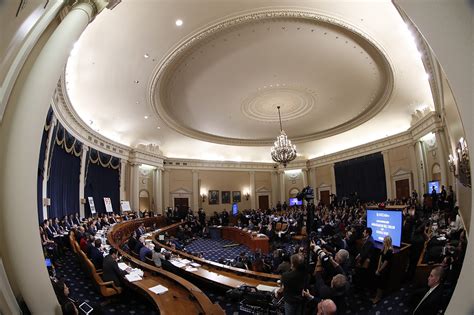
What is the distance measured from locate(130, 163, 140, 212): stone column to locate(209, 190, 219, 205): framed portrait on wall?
5814mm

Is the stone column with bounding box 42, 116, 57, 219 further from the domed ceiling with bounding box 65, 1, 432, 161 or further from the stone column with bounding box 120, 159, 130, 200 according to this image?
the stone column with bounding box 120, 159, 130, 200

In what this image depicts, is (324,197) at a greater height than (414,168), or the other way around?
(414,168)

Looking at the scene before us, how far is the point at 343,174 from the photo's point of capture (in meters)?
16.6

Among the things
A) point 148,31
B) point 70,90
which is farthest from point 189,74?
point 70,90

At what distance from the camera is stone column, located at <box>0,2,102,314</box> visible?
1.28m

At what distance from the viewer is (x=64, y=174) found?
27.3 feet

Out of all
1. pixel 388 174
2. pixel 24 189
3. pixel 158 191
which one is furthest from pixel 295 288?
pixel 158 191

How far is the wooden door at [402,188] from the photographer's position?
12684mm

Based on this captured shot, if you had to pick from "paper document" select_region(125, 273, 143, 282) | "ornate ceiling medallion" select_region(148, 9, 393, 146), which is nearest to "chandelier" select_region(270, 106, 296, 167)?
"ornate ceiling medallion" select_region(148, 9, 393, 146)

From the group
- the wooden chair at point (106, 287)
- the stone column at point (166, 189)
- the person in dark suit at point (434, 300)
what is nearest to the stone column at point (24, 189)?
the person in dark suit at point (434, 300)

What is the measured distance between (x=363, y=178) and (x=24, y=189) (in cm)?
1675

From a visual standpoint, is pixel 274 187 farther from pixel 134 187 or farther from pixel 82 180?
pixel 82 180

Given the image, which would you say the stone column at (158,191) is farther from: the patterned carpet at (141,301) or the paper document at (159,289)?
the paper document at (159,289)

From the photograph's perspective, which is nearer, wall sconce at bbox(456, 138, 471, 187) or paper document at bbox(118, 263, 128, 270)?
wall sconce at bbox(456, 138, 471, 187)
